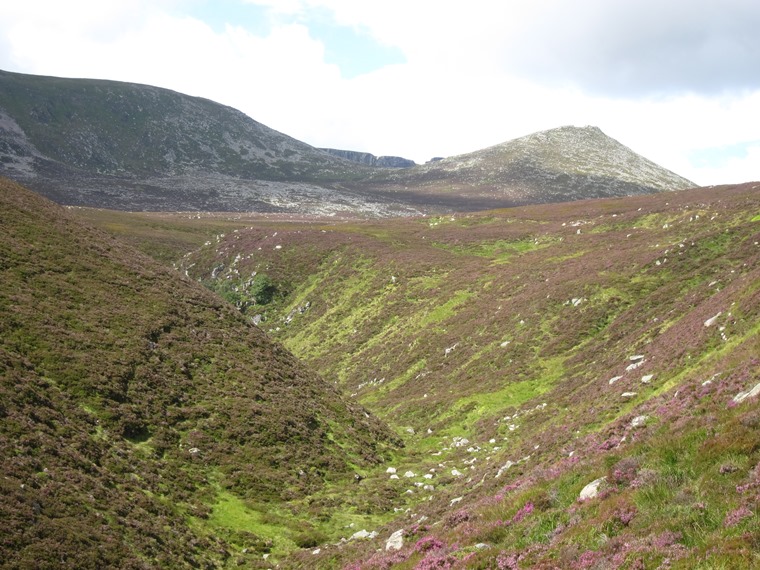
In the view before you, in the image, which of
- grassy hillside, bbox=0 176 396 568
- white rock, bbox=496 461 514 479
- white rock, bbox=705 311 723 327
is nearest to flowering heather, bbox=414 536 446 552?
white rock, bbox=496 461 514 479

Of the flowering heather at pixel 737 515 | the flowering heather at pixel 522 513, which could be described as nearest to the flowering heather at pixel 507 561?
the flowering heather at pixel 522 513

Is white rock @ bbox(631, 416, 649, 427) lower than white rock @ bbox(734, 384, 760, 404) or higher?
lower

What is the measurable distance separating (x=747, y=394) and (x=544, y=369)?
23.9 meters

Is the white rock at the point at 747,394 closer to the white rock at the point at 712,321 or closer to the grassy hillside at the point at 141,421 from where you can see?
the white rock at the point at 712,321

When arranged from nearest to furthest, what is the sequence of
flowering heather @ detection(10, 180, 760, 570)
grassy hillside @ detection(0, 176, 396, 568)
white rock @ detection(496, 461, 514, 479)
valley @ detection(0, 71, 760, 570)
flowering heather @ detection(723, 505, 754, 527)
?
flowering heather @ detection(723, 505, 754, 527) → flowering heather @ detection(10, 180, 760, 570) → valley @ detection(0, 71, 760, 570) → grassy hillside @ detection(0, 176, 396, 568) → white rock @ detection(496, 461, 514, 479)

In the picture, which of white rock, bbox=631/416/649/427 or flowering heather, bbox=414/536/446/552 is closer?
flowering heather, bbox=414/536/446/552

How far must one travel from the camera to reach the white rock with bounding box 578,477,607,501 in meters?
12.5

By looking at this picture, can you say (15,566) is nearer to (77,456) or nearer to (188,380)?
(77,456)

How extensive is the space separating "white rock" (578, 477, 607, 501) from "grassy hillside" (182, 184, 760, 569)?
0.87 ft

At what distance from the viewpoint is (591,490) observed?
12680 mm

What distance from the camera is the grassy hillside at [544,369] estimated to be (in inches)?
429

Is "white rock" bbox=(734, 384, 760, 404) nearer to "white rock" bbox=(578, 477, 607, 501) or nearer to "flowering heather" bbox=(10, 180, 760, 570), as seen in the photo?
"flowering heather" bbox=(10, 180, 760, 570)

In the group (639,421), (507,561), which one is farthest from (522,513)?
(639,421)

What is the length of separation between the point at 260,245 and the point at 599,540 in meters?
71.5
